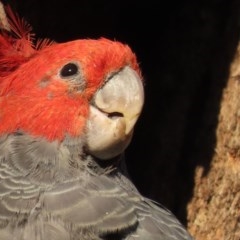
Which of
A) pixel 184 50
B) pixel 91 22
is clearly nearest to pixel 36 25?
pixel 91 22

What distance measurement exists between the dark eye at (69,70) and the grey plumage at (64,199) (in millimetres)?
291

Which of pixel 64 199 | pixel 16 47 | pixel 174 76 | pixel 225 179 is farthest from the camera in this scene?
pixel 174 76

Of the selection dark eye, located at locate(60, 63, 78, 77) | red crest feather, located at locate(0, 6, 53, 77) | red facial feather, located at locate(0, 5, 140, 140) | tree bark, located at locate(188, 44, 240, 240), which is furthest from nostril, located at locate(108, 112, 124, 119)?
tree bark, located at locate(188, 44, 240, 240)

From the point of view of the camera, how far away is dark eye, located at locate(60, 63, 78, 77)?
296 cm

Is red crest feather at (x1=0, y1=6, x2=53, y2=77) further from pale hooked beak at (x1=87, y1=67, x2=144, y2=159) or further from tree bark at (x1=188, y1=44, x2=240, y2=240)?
tree bark at (x1=188, y1=44, x2=240, y2=240)

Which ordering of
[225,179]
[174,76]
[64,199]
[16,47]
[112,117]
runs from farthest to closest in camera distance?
[174,76]
[225,179]
[16,47]
[112,117]
[64,199]

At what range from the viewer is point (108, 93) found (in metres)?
2.92

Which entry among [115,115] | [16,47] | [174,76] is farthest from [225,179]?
[16,47]

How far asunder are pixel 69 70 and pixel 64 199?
0.56 metres

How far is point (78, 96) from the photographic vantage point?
9.61 feet

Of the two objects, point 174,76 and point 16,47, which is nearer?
point 16,47

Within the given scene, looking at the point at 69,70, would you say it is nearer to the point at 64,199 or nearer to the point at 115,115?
the point at 115,115

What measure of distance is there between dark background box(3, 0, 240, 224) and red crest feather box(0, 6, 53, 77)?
1.97ft

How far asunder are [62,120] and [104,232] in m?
0.50
